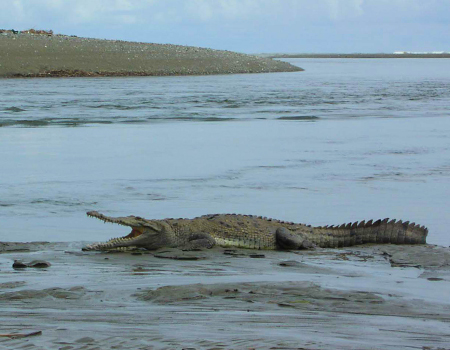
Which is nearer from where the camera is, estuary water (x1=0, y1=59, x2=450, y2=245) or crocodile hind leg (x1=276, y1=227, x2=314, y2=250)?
crocodile hind leg (x1=276, y1=227, x2=314, y2=250)

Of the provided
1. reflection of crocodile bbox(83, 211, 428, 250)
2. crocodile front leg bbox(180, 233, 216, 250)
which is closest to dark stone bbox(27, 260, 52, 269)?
reflection of crocodile bbox(83, 211, 428, 250)

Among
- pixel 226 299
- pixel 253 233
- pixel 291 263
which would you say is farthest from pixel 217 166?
pixel 226 299

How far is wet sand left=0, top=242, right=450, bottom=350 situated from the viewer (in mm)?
4422

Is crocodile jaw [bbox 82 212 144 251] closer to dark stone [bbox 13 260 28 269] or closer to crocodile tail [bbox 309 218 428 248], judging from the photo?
dark stone [bbox 13 260 28 269]

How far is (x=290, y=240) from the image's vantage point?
845 cm

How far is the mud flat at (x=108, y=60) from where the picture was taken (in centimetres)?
6738

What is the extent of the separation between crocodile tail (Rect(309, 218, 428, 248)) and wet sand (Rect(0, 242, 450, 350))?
43 cm

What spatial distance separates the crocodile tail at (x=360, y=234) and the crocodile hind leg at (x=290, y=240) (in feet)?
0.50

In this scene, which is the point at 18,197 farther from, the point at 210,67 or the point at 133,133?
the point at 210,67

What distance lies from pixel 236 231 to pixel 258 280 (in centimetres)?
214

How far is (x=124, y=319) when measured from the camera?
16.0 feet

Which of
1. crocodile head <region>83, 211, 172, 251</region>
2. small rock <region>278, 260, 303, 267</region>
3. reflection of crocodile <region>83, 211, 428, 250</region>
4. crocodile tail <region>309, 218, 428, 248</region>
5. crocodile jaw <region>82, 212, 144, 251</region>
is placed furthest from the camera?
crocodile tail <region>309, 218, 428, 248</region>

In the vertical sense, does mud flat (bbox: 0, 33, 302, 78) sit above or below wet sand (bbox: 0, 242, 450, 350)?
above

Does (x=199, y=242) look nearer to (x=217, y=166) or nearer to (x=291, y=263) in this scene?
(x=291, y=263)
